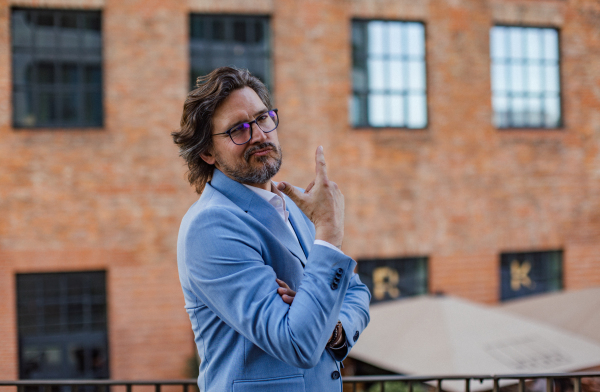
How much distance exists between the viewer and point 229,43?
846 centimetres

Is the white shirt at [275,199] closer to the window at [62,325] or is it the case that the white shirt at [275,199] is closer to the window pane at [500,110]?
the window at [62,325]

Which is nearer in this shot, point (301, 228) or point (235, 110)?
point (235, 110)

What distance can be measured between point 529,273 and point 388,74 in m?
4.66

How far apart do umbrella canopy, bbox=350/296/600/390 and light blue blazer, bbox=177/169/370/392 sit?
3935 mm

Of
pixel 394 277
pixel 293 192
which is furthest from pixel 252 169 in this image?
pixel 394 277

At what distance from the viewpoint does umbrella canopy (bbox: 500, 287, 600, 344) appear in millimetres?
6659

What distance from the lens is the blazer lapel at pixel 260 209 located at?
1.63m

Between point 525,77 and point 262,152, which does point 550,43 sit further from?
point 262,152

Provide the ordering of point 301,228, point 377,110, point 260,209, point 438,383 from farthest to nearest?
1. point 377,110
2. point 438,383
3. point 301,228
4. point 260,209

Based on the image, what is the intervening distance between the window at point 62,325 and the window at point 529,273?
7.23 meters

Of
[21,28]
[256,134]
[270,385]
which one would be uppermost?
[21,28]

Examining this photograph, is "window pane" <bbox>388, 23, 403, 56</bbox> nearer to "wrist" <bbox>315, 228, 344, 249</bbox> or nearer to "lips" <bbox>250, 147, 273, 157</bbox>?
"lips" <bbox>250, 147, 273, 157</bbox>

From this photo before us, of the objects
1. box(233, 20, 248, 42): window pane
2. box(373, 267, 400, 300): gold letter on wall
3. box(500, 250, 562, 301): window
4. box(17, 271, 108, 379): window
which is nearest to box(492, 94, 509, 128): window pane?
box(500, 250, 562, 301): window

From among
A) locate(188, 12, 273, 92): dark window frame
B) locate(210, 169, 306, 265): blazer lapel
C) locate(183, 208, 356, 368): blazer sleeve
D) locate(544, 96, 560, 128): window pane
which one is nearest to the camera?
locate(183, 208, 356, 368): blazer sleeve
